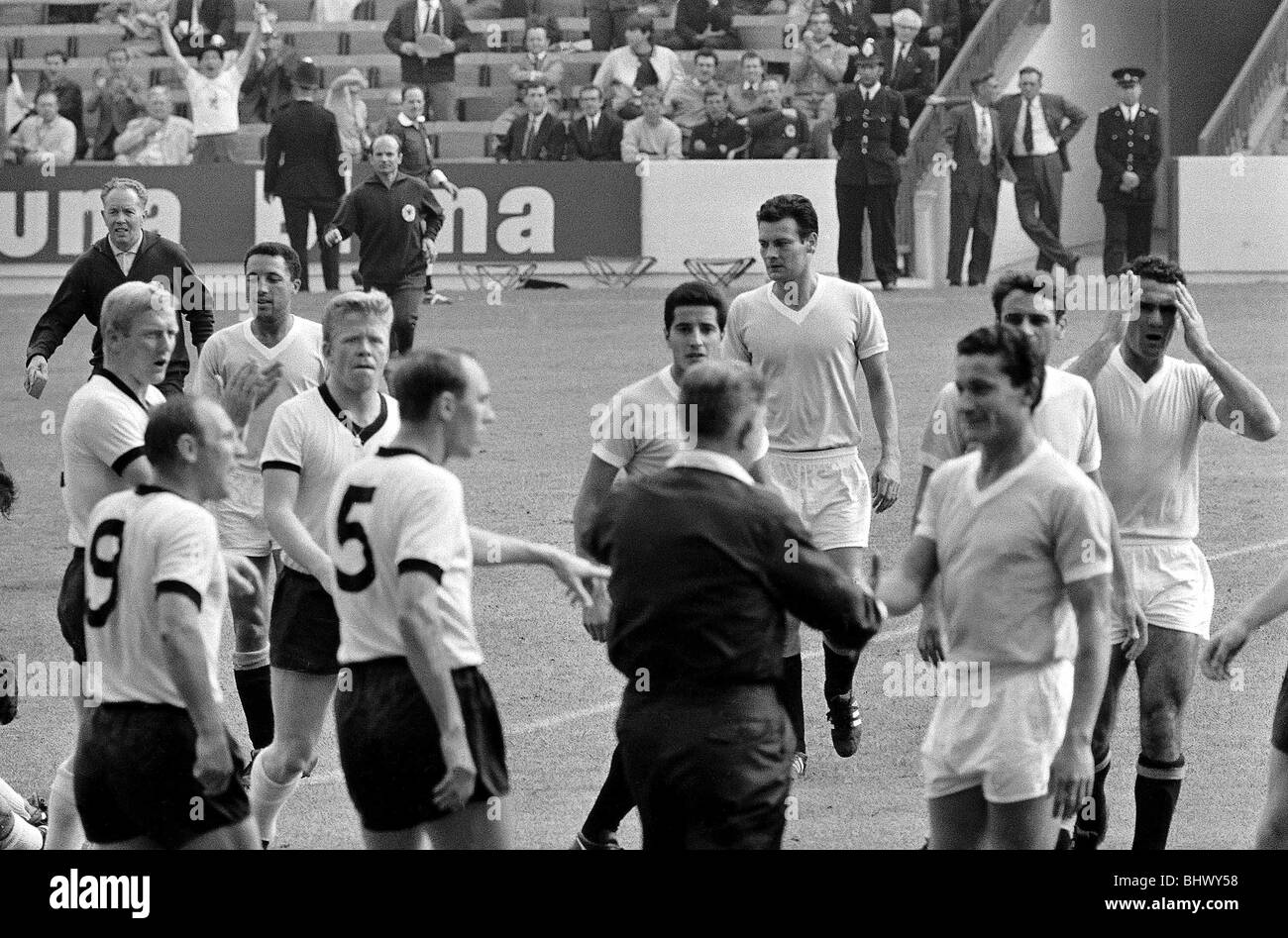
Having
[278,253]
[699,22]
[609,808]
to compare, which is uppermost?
[699,22]

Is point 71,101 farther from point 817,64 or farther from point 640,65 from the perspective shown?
point 817,64

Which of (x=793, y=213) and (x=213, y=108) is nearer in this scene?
(x=793, y=213)

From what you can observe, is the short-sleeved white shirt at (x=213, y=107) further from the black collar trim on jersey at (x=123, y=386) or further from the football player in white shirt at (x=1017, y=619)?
the football player in white shirt at (x=1017, y=619)

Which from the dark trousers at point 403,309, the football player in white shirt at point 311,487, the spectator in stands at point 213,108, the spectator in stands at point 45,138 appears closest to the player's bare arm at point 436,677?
the football player in white shirt at point 311,487

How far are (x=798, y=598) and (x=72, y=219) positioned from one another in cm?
2017

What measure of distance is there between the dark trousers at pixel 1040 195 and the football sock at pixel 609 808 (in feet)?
55.8

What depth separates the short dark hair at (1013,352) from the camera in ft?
19.8

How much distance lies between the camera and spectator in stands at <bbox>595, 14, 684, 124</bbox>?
25.8 metres

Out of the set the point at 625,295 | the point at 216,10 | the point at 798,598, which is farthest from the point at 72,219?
the point at 798,598

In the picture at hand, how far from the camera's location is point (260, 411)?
941cm

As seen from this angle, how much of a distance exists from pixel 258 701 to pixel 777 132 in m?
16.0

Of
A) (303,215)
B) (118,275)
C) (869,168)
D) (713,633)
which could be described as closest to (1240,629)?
(713,633)

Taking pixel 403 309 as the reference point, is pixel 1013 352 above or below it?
above

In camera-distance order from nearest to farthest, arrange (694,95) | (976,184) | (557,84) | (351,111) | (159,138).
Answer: (976,184)
(351,111)
(159,138)
(694,95)
(557,84)
